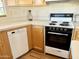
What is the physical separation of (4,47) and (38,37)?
3.17ft

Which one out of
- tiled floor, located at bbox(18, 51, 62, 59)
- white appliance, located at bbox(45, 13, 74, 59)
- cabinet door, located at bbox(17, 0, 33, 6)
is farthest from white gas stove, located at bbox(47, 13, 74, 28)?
tiled floor, located at bbox(18, 51, 62, 59)

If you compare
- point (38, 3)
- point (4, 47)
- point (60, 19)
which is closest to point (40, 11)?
point (38, 3)

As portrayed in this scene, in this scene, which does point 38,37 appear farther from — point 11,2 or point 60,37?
point 11,2

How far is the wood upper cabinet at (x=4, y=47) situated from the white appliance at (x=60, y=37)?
99 centimetres

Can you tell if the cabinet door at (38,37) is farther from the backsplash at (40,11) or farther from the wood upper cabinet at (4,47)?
the wood upper cabinet at (4,47)

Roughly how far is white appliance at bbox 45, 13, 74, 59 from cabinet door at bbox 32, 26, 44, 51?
162 mm

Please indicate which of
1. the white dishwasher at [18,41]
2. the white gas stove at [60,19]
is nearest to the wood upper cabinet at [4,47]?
the white dishwasher at [18,41]

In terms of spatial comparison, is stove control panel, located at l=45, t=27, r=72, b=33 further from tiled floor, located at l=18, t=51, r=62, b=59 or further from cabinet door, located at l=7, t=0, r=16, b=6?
cabinet door, located at l=7, t=0, r=16, b=6

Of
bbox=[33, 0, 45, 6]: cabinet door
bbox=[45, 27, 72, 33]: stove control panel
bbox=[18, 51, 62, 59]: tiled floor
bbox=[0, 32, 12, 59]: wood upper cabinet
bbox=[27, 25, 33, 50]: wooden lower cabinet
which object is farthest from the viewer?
bbox=[33, 0, 45, 6]: cabinet door

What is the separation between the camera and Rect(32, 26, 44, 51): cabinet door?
2709mm

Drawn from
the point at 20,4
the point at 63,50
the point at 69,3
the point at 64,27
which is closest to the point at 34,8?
the point at 20,4

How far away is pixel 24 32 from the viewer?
103 inches

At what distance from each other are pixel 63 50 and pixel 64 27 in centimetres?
57

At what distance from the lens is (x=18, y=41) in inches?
97.7
